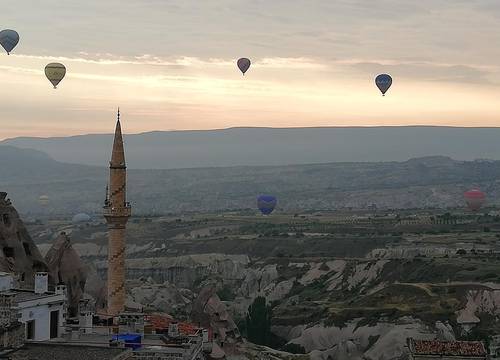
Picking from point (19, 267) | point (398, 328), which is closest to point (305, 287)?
point (398, 328)

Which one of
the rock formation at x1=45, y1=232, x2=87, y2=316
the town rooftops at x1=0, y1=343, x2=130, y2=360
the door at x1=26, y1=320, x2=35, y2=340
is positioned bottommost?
the town rooftops at x1=0, y1=343, x2=130, y2=360

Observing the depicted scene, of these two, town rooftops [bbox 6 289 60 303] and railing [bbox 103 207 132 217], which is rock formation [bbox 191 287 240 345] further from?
town rooftops [bbox 6 289 60 303]

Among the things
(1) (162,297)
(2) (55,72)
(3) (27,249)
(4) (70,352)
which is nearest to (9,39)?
(2) (55,72)

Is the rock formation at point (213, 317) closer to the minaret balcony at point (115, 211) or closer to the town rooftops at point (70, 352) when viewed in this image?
the minaret balcony at point (115, 211)

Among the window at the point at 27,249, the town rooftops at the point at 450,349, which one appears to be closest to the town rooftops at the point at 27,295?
the window at the point at 27,249

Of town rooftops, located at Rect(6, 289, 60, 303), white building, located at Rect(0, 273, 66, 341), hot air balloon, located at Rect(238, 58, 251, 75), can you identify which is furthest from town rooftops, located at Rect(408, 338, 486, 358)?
hot air balloon, located at Rect(238, 58, 251, 75)

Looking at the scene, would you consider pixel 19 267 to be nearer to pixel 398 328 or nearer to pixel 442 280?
pixel 398 328
